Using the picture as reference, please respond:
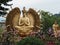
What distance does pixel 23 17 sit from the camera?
26.9 meters

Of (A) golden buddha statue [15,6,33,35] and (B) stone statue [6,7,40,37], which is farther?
(B) stone statue [6,7,40,37]

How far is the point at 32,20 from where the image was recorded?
A: 27.2 m

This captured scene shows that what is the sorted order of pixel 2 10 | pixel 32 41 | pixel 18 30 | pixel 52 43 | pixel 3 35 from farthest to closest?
pixel 2 10 < pixel 18 30 < pixel 3 35 < pixel 52 43 < pixel 32 41

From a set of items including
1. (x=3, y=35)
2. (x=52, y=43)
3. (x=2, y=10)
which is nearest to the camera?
(x=52, y=43)

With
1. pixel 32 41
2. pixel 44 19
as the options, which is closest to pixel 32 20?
pixel 32 41

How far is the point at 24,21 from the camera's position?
2666 cm

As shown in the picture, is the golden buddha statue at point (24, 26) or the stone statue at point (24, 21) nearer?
the golden buddha statue at point (24, 26)

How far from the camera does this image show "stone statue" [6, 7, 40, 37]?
26241 millimetres

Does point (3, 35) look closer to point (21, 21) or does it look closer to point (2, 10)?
point (21, 21)

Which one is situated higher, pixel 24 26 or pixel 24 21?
pixel 24 21

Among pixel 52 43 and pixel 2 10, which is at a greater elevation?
pixel 2 10

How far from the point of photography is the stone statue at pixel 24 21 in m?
26.2

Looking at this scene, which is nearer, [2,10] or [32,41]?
[32,41]

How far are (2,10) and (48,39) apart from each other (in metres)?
16.4
